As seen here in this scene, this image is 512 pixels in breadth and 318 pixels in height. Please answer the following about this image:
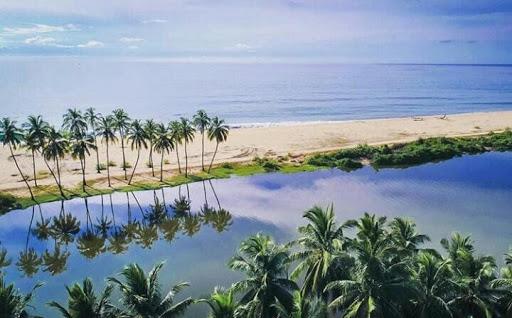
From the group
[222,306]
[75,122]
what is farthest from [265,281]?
[75,122]

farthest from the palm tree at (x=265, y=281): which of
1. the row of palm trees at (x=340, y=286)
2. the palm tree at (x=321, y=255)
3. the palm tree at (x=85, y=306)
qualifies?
the palm tree at (x=85, y=306)

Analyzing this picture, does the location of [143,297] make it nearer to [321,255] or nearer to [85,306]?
[85,306]

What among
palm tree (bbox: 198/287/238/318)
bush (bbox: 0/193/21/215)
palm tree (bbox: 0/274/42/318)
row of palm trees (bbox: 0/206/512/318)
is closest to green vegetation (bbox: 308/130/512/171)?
bush (bbox: 0/193/21/215)

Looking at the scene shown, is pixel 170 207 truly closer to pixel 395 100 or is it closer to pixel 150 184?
pixel 150 184

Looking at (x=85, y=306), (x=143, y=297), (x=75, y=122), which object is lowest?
(x=85, y=306)

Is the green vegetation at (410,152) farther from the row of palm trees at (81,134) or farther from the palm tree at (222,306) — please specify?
the palm tree at (222,306)

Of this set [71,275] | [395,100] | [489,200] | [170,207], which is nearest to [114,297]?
[71,275]

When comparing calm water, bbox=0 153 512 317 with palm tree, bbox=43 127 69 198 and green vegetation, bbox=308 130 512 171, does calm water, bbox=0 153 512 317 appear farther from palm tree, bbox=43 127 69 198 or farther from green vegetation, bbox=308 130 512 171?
palm tree, bbox=43 127 69 198
